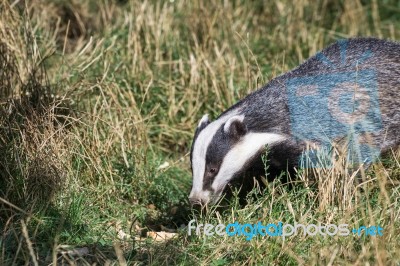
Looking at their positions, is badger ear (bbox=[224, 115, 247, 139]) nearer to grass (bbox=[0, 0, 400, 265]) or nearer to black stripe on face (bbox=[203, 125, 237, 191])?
black stripe on face (bbox=[203, 125, 237, 191])

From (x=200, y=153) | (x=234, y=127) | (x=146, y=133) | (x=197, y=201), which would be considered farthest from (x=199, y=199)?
(x=146, y=133)

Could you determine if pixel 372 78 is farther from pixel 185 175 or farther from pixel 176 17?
pixel 176 17

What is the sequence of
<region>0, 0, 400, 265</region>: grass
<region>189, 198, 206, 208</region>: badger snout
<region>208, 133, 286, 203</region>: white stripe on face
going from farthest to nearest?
1. <region>208, 133, 286, 203</region>: white stripe on face
2. <region>189, 198, 206, 208</region>: badger snout
3. <region>0, 0, 400, 265</region>: grass

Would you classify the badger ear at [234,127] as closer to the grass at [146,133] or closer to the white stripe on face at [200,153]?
the white stripe on face at [200,153]

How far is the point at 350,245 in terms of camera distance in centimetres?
479

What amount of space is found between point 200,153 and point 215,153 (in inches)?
4.2

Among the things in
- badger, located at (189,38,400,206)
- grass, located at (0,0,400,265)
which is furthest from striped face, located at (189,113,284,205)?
grass, located at (0,0,400,265)

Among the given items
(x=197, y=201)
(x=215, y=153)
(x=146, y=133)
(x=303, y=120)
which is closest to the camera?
(x=197, y=201)

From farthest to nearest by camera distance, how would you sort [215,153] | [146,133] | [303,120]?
[146,133] → [303,120] → [215,153]

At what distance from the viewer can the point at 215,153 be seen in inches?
232

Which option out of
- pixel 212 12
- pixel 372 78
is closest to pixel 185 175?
pixel 372 78

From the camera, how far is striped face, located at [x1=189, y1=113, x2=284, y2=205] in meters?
5.86

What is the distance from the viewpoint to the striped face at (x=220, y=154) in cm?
586

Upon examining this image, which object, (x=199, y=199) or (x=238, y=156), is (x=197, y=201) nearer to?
(x=199, y=199)
